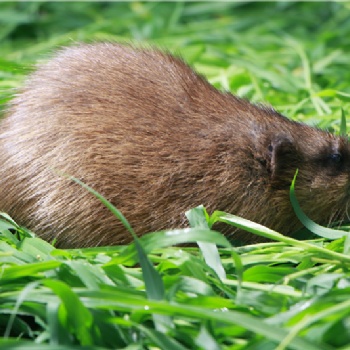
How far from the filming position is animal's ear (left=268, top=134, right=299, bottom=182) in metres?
4.74

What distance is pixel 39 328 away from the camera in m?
3.82

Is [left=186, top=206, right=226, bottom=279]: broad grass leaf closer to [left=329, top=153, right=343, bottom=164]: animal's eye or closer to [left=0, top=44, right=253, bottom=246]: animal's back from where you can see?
[left=0, top=44, right=253, bottom=246]: animal's back

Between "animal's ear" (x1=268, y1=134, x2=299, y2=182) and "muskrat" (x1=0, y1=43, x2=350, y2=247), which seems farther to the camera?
"animal's ear" (x1=268, y1=134, x2=299, y2=182)

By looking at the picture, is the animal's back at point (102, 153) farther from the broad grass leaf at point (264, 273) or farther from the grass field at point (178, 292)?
the broad grass leaf at point (264, 273)

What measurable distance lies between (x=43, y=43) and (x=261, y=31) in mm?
2309

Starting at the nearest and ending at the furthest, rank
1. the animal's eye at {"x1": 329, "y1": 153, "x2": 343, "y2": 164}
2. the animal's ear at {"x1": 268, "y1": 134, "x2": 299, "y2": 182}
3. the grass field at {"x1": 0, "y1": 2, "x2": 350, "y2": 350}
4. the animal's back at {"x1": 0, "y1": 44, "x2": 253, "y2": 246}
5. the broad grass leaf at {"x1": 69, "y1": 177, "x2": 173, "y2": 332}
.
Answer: the grass field at {"x1": 0, "y1": 2, "x2": 350, "y2": 350} < the broad grass leaf at {"x1": 69, "y1": 177, "x2": 173, "y2": 332} < the animal's back at {"x1": 0, "y1": 44, "x2": 253, "y2": 246} < the animal's ear at {"x1": 268, "y1": 134, "x2": 299, "y2": 182} < the animal's eye at {"x1": 329, "y1": 153, "x2": 343, "y2": 164}

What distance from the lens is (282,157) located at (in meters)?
4.77

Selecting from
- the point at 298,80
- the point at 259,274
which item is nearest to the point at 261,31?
the point at 298,80

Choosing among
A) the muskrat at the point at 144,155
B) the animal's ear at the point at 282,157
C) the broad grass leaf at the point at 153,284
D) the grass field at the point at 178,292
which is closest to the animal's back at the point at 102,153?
the muskrat at the point at 144,155

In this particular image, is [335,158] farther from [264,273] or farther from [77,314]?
[77,314]

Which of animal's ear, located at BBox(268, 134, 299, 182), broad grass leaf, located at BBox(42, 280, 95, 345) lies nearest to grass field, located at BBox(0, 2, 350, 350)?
broad grass leaf, located at BBox(42, 280, 95, 345)

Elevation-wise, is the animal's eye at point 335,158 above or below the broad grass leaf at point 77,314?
above

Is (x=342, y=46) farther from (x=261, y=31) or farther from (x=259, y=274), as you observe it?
(x=259, y=274)

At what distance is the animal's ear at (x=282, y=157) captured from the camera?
15.5ft
